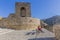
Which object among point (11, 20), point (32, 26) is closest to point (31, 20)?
point (32, 26)

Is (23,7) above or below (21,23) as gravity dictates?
above

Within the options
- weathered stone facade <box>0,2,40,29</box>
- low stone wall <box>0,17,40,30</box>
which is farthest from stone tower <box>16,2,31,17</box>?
low stone wall <box>0,17,40,30</box>

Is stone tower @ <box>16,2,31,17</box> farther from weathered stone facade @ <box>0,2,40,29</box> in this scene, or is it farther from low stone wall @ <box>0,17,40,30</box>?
low stone wall @ <box>0,17,40,30</box>

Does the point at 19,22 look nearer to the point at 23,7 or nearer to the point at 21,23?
the point at 21,23

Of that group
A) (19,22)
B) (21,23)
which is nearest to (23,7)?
(19,22)

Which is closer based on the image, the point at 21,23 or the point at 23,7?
the point at 21,23

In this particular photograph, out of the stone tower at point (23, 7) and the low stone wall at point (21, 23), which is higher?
the stone tower at point (23, 7)

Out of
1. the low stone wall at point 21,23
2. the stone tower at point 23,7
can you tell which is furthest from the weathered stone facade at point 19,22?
the stone tower at point 23,7

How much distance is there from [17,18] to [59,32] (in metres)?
15.2

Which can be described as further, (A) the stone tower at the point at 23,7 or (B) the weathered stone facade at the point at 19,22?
(A) the stone tower at the point at 23,7

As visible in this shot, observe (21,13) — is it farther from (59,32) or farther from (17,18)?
(59,32)

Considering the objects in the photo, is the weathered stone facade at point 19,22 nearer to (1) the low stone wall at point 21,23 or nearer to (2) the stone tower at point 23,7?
(1) the low stone wall at point 21,23

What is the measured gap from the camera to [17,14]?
26.7 metres

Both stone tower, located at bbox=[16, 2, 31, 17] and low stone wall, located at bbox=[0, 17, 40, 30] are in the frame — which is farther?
stone tower, located at bbox=[16, 2, 31, 17]
